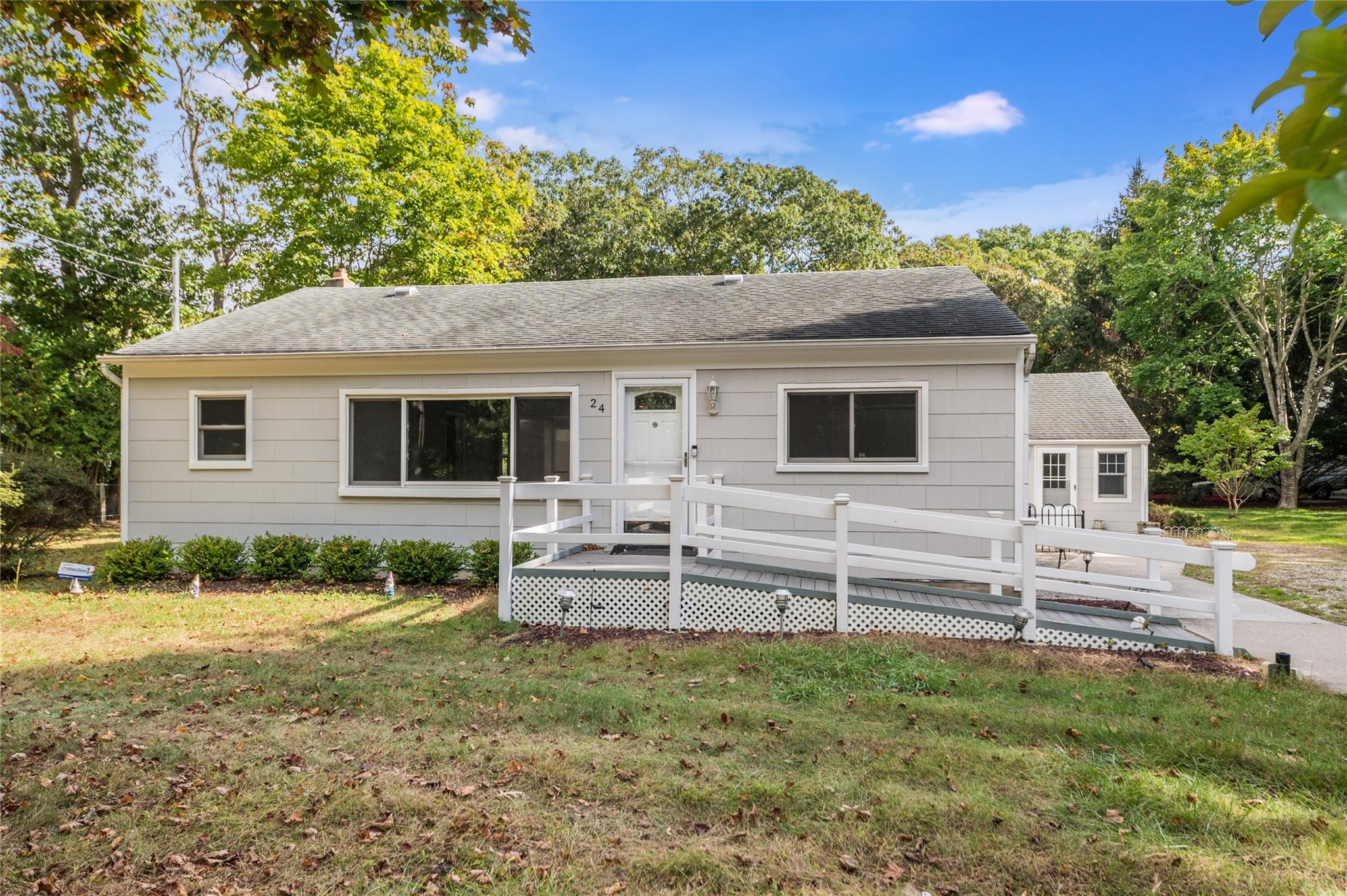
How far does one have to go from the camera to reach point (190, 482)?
1029 cm

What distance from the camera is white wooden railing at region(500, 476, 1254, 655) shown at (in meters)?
6.04

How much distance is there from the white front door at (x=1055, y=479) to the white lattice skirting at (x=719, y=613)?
11.1 metres

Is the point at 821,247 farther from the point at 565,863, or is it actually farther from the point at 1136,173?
the point at 565,863

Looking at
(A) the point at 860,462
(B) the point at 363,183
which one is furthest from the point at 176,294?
(A) the point at 860,462

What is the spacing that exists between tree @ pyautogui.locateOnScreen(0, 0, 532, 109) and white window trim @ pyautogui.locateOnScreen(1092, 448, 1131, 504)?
16.1 m

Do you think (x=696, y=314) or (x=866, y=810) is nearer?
(x=866, y=810)

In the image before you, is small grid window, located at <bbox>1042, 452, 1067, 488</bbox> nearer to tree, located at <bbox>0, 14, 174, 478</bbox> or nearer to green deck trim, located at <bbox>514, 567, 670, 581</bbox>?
green deck trim, located at <bbox>514, 567, 670, 581</bbox>

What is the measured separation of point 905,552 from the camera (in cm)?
704

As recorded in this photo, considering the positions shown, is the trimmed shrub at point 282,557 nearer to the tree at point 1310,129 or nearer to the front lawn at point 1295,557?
the tree at point 1310,129

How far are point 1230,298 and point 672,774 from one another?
2605cm

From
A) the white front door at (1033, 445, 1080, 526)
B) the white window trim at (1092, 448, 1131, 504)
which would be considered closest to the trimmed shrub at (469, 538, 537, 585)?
the white front door at (1033, 445, 1080, 526)

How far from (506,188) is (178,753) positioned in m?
20.1

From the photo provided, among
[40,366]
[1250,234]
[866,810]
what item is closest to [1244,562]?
[866,810]

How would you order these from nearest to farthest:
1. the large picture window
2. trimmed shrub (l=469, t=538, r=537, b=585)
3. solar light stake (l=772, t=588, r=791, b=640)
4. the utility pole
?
solar light stake (l=772, t=588, r=791, b=640), trimmed shrub (l=469, t=538, r=537, b=585), the large picture window, the utility pole
